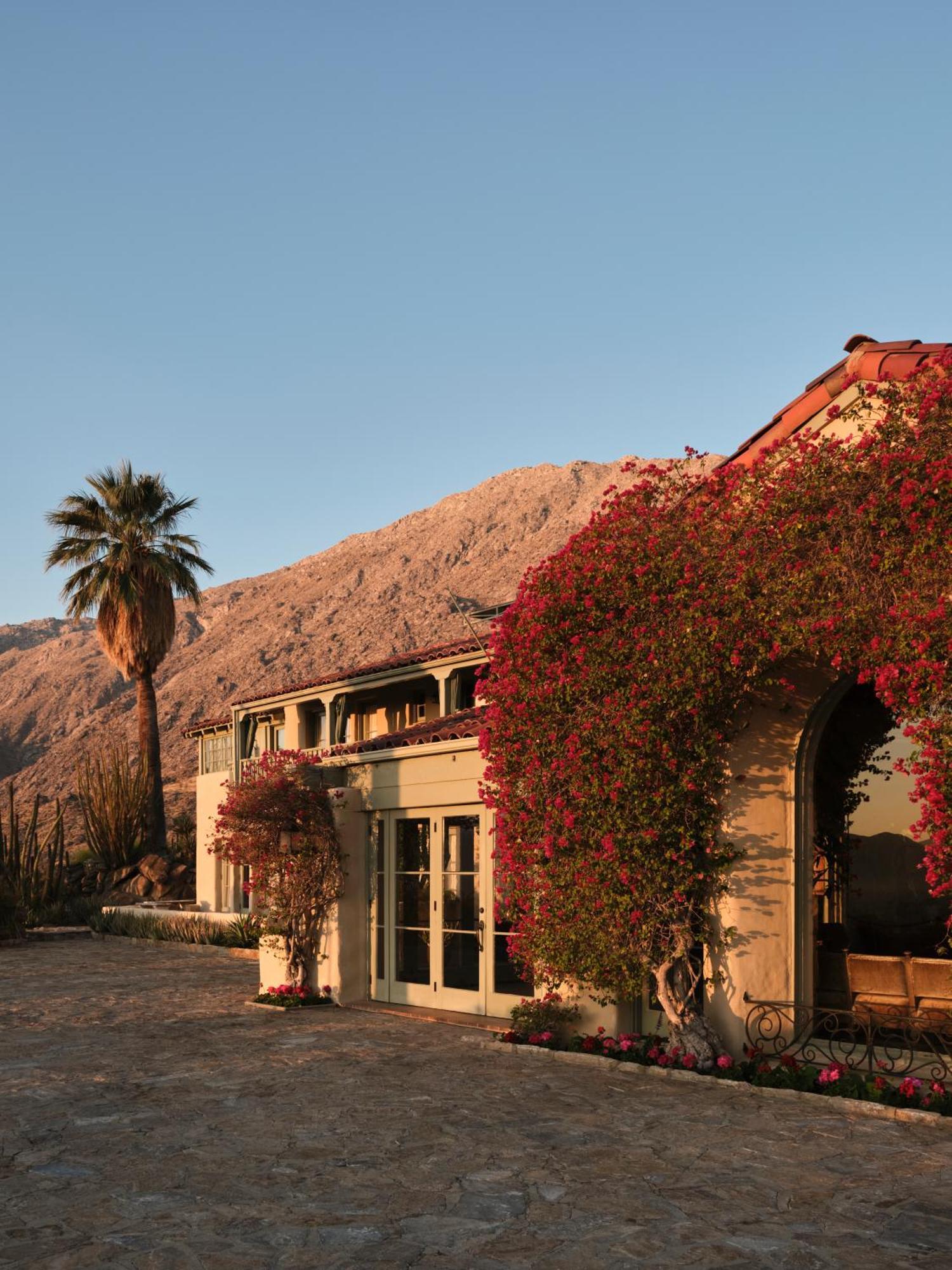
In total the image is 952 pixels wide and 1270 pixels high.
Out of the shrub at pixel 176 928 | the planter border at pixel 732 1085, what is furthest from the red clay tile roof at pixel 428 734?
the shrub at pixel 176 928

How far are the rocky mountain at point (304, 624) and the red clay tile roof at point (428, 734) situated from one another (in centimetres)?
5143

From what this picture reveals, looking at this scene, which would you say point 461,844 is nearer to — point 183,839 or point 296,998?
point 296,998

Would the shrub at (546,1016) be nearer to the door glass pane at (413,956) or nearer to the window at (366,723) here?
the door glass pane at (413,956)

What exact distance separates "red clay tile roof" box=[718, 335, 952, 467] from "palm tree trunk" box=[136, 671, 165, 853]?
84.0 ft

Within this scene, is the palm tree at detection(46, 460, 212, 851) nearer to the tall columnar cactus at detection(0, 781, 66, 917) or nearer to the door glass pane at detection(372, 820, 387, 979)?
the tall columnar cactus at detection(0, 781, 66, 917)

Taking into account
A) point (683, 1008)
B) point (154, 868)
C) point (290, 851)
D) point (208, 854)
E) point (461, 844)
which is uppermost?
point (461, 844)

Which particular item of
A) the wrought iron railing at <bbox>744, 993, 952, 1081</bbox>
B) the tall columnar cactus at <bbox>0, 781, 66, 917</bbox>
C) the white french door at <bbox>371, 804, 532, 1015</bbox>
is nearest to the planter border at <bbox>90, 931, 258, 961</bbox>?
the tall columnar cactus at <bbox>0, 781, 66, 917</bbox>

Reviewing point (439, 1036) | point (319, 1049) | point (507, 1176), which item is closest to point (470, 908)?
point (439, 1036)

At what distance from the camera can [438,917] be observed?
1433 cm

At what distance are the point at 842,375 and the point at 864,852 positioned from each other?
17.3 feet

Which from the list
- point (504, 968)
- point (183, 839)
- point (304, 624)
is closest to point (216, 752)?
point (183, 839)

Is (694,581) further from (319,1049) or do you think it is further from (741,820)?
(319,1049)

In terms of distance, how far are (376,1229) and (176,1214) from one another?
119cm

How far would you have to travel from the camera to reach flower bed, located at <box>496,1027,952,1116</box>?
911 centimetres
